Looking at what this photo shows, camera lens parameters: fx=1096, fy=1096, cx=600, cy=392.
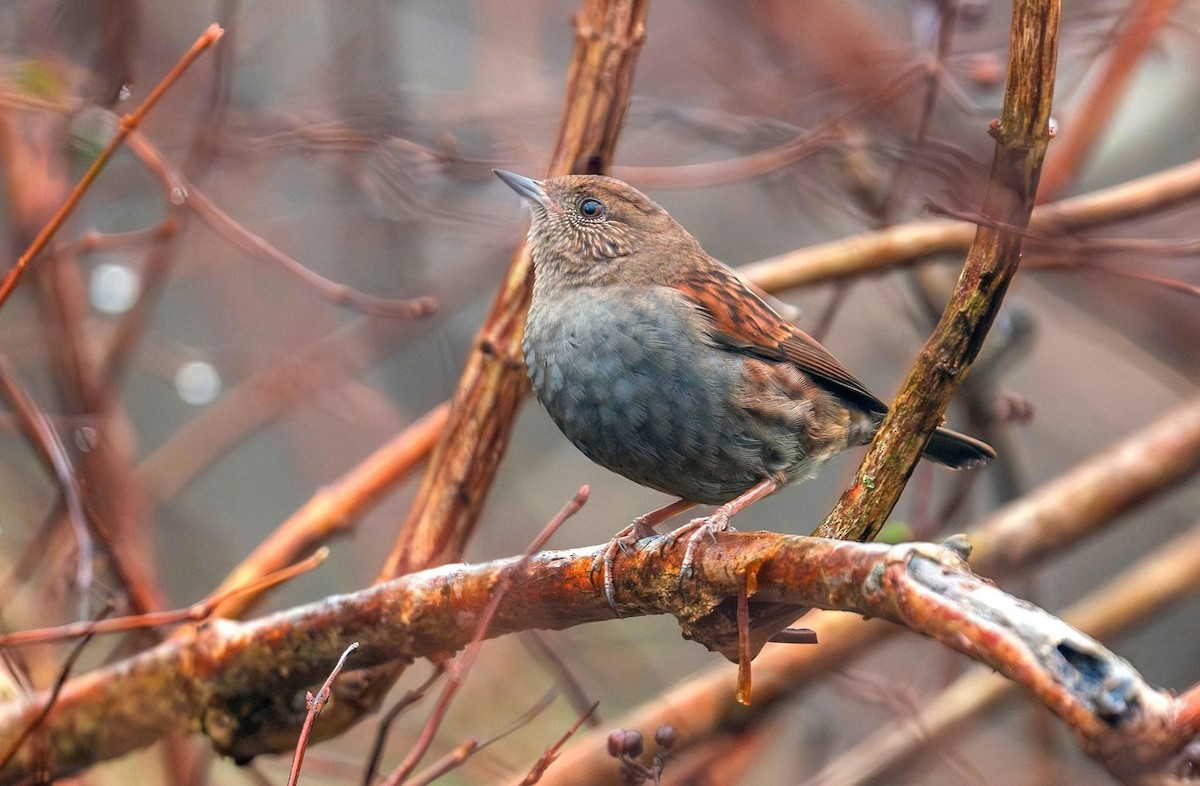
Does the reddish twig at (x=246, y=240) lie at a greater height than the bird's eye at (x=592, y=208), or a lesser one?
lesser

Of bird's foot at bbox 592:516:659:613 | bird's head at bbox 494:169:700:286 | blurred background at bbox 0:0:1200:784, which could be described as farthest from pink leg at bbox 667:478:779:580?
blurred background at bbox 0:0:1200:784

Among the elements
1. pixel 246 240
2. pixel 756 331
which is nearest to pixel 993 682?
pixel 756 331

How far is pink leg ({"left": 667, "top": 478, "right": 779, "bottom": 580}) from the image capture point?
2.51 m

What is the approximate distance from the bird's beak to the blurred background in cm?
43

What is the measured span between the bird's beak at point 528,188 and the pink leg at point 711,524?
4.24ft

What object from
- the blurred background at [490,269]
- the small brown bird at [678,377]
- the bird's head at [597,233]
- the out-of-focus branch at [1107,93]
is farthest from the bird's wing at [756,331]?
the out-of-focus branch at [1107,93]

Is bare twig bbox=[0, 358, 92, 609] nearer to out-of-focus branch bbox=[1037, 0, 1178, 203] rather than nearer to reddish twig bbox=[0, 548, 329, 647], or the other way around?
reddish twig bbox=[0, 548, 329, 647]

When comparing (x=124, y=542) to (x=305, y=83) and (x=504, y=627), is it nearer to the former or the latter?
(x=504, y=627)

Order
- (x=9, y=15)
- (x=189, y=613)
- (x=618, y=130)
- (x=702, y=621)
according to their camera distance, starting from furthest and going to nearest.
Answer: (x=9, y=15) < (x=618, y=130) < (x=189, y=613) < (x=702, y=621)

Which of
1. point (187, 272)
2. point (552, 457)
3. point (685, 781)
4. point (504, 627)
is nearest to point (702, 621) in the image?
point (504, 627)

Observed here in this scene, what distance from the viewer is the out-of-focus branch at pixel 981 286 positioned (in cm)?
204

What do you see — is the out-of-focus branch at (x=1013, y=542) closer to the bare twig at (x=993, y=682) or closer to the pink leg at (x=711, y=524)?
the bare twig at (x=993, y=682)

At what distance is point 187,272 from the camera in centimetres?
650

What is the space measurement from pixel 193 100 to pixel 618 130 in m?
2.99
